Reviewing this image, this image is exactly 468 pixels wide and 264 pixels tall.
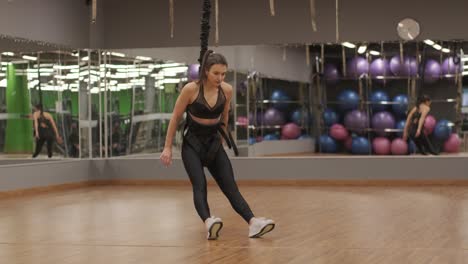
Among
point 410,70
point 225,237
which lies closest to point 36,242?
point 225,237

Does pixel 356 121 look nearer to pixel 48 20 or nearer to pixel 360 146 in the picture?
pixel 360 146

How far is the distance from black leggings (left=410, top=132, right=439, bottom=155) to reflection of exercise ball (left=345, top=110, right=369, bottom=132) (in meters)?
0.81

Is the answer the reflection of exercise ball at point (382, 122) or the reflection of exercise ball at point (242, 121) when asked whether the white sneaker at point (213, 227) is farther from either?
the reflection of exercise ball at point (382, 122)

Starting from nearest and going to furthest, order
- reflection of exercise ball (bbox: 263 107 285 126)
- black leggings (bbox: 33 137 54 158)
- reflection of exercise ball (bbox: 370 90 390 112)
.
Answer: black leggings (bbox: 33 137 54 158), reflection of exercise ball (bbox: 370 90 390 112), reflection of exercise ball (bbox: 263 107 285 126)

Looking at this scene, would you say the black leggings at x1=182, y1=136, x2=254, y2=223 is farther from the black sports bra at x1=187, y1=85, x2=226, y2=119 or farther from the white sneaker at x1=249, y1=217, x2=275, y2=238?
the black sports bra at x1=187, y1=85, x2=226, y2=119

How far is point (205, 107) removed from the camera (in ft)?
21.3

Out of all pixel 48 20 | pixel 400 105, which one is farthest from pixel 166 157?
pixel 400 105

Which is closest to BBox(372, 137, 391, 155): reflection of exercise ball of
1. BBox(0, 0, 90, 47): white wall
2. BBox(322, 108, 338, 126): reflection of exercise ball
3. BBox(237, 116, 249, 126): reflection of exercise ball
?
BBox(322, 108, 338, 126): reflection of exercise ball

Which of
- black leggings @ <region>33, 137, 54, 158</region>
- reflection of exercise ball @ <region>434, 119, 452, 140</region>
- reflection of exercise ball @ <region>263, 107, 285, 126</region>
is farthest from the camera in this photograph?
reflection of exercise ball @ <region>263, 107, 285, 126</region>

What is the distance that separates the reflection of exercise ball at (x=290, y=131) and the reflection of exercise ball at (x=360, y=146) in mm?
881

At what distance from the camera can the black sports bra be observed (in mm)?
6477

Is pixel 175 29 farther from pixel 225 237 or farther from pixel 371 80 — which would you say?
pixel 225 237

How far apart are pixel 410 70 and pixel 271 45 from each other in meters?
2.02

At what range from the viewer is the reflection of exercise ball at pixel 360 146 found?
1237cm
